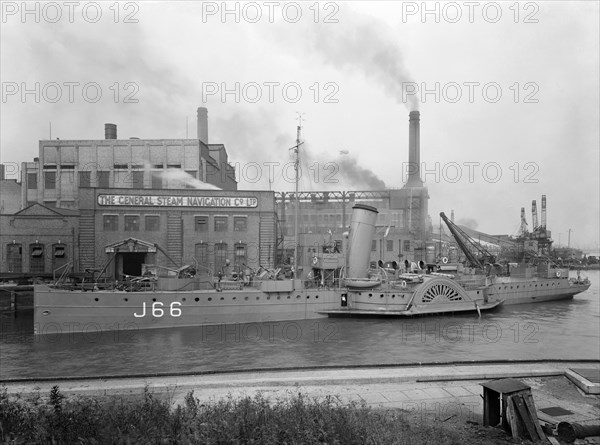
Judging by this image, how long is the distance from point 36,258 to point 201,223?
536 inches

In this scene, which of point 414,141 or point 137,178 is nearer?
point 137,178

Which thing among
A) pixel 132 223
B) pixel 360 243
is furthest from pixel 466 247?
pixel 132 223

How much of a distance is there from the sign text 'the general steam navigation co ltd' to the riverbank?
27369 millimetres

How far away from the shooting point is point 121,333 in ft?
71.1

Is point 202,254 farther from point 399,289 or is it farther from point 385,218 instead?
point 385,218

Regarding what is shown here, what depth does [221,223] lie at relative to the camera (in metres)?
36.7

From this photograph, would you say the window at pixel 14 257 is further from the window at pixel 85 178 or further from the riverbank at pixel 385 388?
the riverbank at pixel 385 388

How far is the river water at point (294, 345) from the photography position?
15734 mm

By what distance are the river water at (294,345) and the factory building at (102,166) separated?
21021 mm

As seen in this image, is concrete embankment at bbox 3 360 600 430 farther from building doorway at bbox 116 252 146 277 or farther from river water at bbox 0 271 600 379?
building doorway at bbox 116 252 146 277

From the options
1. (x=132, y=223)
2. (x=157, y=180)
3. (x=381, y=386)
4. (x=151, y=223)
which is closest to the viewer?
(x=381, y=386)

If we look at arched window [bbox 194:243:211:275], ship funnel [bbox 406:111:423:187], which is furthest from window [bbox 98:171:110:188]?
ship funnel [bbox 406:111:423:187]

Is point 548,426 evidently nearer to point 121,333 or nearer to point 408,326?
point 408,326

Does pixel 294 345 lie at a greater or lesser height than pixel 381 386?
lesser
